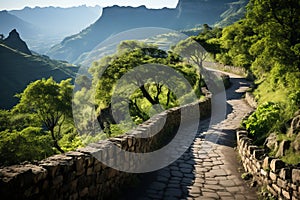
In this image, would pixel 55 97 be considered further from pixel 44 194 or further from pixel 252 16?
pixel 44 194

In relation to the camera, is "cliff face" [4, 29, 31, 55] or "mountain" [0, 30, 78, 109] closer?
"mountain" [0, 30, 78, 109]

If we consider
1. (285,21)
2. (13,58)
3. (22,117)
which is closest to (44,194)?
(285,21)

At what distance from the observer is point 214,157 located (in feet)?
28.7

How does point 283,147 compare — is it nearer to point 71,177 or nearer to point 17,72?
point 71,177

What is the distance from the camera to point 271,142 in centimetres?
794

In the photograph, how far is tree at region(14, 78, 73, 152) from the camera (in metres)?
33.1

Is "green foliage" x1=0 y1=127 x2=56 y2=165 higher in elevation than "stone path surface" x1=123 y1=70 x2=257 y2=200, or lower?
lower

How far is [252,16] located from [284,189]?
32.0ft

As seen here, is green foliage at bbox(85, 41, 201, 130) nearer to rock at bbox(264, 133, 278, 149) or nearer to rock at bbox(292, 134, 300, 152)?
rock at bbox(264, 133, 278, 149)

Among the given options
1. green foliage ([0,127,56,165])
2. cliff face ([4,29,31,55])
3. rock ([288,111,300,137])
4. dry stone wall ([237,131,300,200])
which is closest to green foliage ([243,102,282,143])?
rock ([288,111,300,137])

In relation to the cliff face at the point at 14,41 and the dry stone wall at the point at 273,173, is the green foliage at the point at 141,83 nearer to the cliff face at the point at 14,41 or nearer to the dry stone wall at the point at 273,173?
the dry stone wall at the point at 273,173

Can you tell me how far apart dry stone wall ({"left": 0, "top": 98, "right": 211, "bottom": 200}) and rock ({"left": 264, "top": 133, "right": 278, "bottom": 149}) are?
3.73 m

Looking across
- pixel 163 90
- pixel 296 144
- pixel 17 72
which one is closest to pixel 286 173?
pixel 296 144

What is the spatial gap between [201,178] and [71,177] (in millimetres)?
3735
